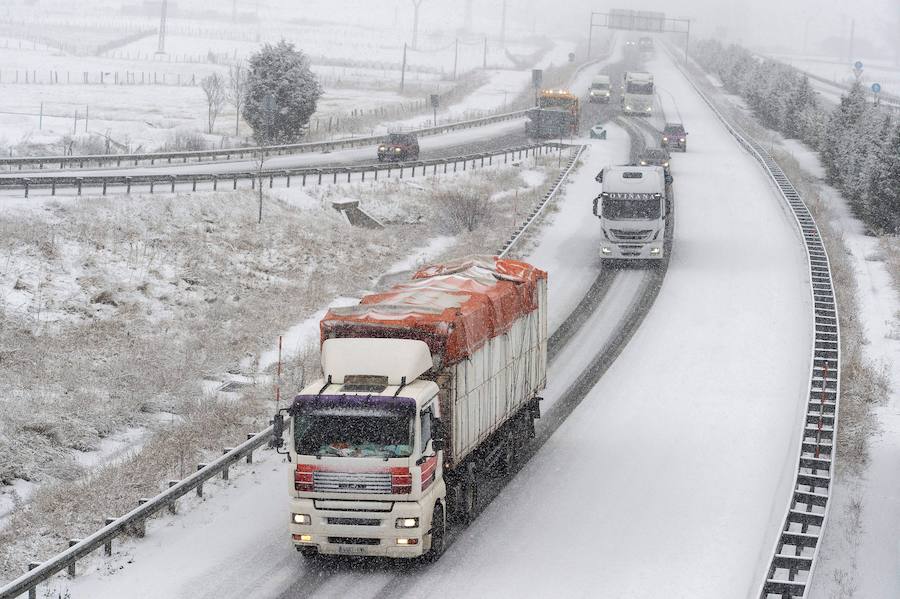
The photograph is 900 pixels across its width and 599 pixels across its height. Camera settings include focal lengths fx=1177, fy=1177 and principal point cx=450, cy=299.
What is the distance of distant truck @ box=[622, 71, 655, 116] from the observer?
302 feet

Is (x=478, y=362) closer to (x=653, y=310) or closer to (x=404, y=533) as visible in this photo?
(x=404, y=533)

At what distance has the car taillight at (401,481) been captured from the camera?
17.8 m

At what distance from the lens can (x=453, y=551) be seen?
19938 millimetres

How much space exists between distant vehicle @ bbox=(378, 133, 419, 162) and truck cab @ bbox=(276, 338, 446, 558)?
4597cm

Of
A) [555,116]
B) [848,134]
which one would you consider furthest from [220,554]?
[555,116]

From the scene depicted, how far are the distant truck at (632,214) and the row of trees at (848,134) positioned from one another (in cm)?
1591

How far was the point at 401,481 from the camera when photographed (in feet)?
58.6

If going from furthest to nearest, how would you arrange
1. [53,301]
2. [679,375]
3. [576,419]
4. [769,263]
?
1. [769,263]
2. [53,301]
3. [679,375]
4. [576,419]

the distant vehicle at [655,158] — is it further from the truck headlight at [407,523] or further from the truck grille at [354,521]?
the truck grille at [354,521]

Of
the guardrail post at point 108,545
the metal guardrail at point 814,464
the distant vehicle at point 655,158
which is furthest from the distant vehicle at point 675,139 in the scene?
the guardrail post at point 108,545

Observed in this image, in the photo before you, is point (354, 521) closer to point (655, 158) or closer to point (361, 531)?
point (361, 531)

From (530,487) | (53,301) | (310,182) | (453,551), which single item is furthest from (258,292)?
(453,551)

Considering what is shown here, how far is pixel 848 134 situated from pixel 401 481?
55.2 m

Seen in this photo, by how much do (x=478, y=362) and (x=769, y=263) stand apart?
26.7m
